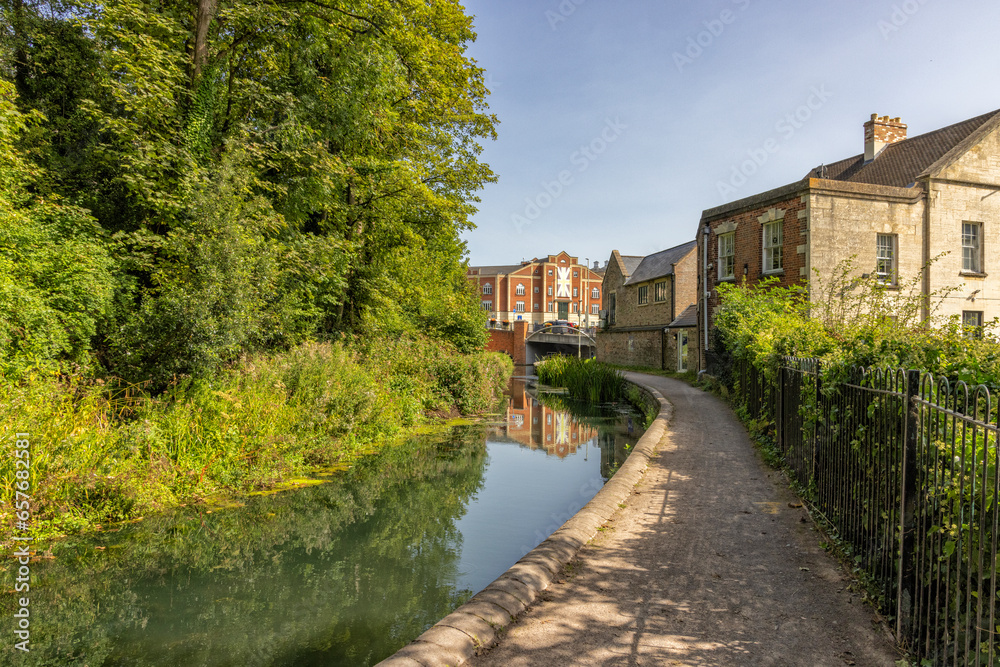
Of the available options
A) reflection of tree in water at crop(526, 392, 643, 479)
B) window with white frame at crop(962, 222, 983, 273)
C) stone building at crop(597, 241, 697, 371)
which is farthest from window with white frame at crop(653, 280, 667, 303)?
window with white frame at crop(962, 222, 983, 273)

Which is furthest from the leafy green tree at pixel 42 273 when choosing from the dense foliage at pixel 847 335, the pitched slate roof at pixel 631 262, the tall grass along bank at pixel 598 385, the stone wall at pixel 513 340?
the stone wall at pixel 513 340

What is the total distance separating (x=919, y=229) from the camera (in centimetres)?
1750

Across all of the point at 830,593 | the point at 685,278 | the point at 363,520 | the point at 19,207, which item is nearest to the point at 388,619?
the point at 363,520

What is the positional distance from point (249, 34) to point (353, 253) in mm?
5144

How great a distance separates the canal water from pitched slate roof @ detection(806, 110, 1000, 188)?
16361 millimetres

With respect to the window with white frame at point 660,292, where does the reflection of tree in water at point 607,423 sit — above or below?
below

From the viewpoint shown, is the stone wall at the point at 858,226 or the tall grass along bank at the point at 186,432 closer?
the tall grass along bank at the point at 186,432

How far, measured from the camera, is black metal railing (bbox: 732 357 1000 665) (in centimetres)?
261

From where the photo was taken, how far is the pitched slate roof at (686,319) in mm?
25866

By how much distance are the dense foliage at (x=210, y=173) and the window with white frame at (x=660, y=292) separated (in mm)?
17331

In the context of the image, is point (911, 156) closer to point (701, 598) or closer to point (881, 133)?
point (881, 133)

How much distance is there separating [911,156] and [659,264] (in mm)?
14542

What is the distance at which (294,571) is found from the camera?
19.9ft

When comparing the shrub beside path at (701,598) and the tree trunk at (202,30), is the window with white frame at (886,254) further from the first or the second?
the tree trunk at (202,30)
